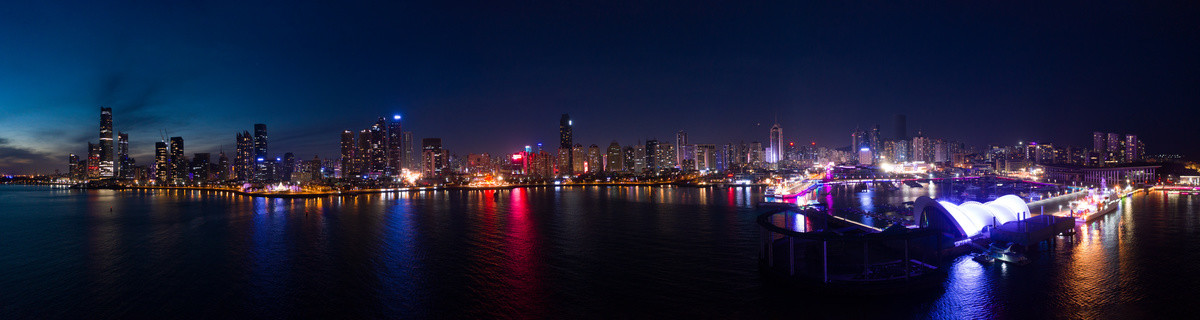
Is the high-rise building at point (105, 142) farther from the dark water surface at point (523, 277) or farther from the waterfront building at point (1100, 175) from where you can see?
the waterfront building at point (1100, 175)

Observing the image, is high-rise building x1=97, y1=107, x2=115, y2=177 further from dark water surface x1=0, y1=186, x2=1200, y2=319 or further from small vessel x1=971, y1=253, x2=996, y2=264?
small vessel x1=971, y1=253, x2=996, y2=264

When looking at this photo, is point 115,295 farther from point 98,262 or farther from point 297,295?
point 98,262

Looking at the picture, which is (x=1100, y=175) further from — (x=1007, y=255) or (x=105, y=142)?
(x=105, y=142)

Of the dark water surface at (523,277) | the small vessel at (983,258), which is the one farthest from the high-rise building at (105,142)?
the small vessel at (983,258)

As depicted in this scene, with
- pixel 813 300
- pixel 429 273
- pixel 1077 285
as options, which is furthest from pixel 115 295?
pixel 1077 285

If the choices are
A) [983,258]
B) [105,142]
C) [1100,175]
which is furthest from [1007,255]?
[105,142]

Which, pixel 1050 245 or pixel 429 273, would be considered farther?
pixel 1050 245
